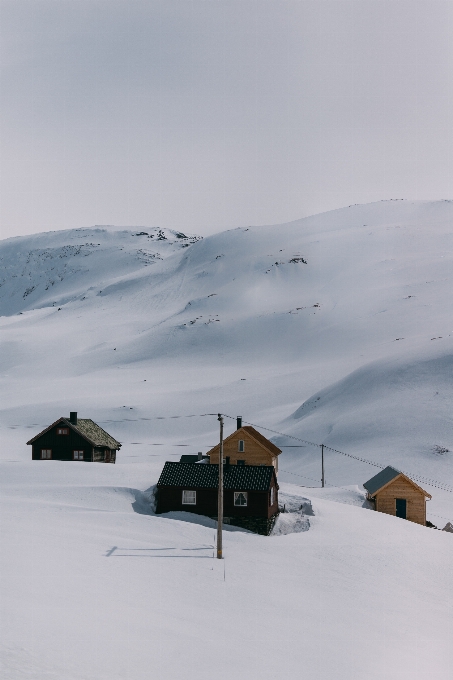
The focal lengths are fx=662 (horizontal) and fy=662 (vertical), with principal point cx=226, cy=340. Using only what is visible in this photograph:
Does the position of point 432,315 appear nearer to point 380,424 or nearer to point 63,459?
point 380,424

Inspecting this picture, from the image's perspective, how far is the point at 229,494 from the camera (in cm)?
4359

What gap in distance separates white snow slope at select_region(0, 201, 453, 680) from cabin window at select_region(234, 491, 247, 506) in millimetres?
2638

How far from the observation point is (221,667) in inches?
766

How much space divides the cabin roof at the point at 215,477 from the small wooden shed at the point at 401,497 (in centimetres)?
1319

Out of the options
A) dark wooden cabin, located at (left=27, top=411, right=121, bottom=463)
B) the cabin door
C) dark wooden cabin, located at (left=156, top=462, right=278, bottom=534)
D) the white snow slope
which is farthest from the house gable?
dark wooden cabin, located at (left=156, top=462, right=278, bottom=534)

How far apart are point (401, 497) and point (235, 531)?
17.8 metres

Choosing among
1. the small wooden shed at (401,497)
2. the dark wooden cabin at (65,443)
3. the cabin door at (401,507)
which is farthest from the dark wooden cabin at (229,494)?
the dark wooden cabin at (65,443)

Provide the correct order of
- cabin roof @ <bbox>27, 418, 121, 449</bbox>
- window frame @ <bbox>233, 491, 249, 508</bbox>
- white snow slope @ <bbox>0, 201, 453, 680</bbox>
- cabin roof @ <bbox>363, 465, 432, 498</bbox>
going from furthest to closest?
cabin roof @ <bbox>27, 418, 121, 449</bbox>, cabin roof @ <bbox>363, 465, 432, 498</bbox>, window frame @ <bbox>233, 491, 249, 508</bbox>, white snow slope @ <bbox>0, 201, 453, 680</bbox>

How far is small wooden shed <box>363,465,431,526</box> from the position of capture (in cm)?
5272

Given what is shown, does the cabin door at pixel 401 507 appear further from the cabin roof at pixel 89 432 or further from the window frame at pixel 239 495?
the cabin roof at pixel 89 432

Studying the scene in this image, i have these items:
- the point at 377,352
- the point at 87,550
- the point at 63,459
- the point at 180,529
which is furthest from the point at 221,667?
the point at 377,352

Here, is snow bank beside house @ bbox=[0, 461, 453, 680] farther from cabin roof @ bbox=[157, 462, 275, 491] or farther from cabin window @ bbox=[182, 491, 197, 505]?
cabin window @ bbox=[182, 491, 197, 505]

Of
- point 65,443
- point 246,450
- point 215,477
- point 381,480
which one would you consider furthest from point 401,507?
point 65,443

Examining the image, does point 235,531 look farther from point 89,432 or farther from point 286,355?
point 286,355
